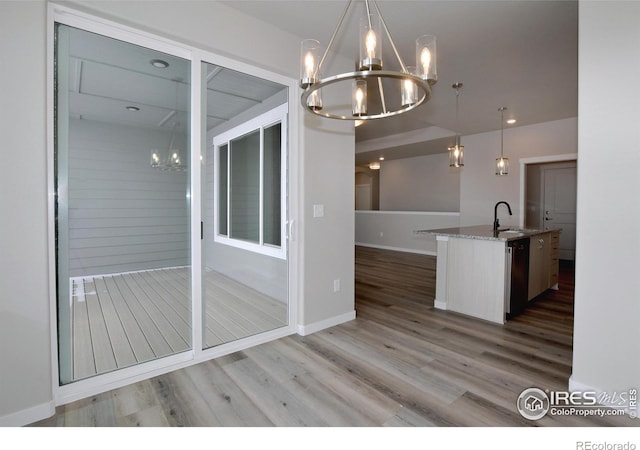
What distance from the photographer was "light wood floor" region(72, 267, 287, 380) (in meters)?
2.20

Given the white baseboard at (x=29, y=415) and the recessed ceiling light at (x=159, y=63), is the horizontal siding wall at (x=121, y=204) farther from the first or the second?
the white baseboard at (x=29, y=415)

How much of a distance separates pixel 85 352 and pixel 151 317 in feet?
1.43

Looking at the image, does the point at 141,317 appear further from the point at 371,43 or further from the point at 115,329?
the point at 371,43

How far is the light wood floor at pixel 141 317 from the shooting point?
2195 mm

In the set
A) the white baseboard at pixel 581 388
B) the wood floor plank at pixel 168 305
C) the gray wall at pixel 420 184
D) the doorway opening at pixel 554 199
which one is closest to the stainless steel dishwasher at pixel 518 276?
the white baseboard at pixel 581 388

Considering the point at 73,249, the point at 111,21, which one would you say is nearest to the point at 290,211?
the point at 73,249

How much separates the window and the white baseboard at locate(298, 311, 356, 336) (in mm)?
704

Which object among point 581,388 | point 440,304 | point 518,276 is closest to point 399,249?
point 440,304

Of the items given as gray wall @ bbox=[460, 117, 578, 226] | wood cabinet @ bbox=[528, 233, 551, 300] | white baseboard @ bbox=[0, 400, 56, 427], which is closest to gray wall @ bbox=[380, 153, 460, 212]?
gray wall @ bbox=[460, 117, 578, 226]

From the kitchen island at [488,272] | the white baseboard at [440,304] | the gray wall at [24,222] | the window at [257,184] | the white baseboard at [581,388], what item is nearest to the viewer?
the gray wall at [24,222]

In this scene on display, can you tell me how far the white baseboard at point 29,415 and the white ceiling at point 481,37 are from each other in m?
2.93
